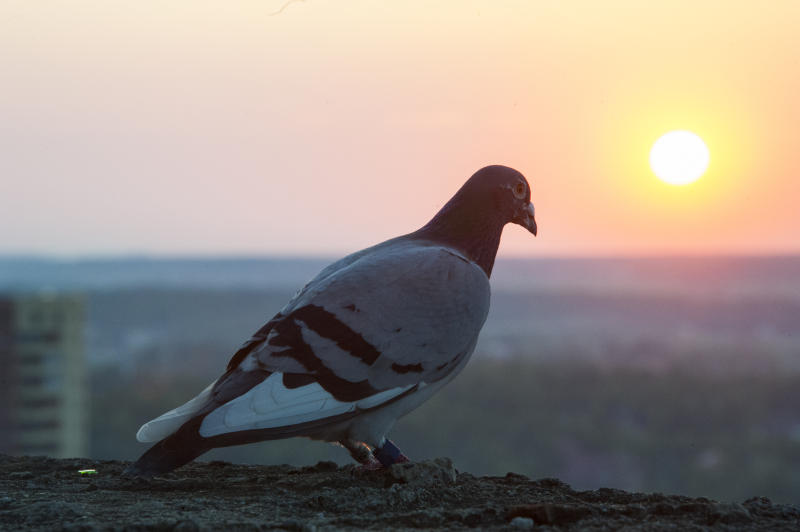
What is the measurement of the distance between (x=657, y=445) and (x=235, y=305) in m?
57.1

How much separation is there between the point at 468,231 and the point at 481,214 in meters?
0.17

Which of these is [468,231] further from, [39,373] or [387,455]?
[39,373]

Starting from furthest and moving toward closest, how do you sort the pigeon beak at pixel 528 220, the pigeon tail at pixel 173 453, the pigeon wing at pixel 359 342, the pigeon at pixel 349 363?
1. the pigeon beak at pixel 528 220
2. the pigeon wing at pixel 359 342
3. the pigeon at pixel 349 363
4. the pigeon tail at pixel 173 453

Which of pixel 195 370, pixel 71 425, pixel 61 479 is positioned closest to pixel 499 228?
pixel 61 479

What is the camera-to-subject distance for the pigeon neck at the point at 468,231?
24.3ft

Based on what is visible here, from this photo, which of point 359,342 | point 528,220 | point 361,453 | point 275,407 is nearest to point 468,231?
point 528,220

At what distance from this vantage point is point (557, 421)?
74062mm

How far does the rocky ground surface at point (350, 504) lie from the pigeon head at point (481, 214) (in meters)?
1.69

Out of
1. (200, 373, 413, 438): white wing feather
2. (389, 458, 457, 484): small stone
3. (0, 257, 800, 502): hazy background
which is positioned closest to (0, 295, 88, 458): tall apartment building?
(0, 257, 800, 502): hazy background

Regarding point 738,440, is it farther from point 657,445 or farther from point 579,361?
point 579,361

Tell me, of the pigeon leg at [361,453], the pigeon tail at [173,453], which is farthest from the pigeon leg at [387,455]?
the pigeon tail at [173,453]

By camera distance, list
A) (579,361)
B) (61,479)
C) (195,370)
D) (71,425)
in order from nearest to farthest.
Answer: (61,479), (71,425), (195,370), (579,361)

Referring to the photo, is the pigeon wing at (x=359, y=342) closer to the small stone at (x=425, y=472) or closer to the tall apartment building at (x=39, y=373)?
the small stone at (x=425, y=472)

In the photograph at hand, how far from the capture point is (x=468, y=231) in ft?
24.5
